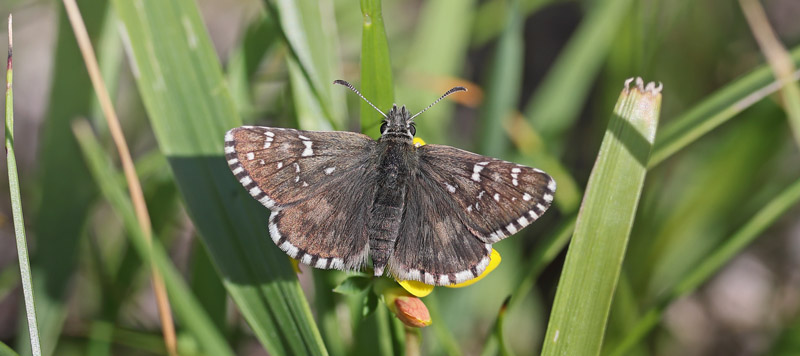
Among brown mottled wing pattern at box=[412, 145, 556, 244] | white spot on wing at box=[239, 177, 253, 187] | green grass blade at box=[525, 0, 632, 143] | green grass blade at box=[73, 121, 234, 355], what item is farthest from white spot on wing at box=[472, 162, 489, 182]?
green grass blade at box=[525, 0, 632, 143]

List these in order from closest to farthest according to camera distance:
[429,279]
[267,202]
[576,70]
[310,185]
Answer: [429,279] → [267,202] → [310,185] → [576,70]

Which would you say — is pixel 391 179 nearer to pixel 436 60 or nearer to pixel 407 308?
pixel 407 308

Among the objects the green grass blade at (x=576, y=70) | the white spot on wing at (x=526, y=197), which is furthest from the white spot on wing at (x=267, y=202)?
the green grass blade at (x=576, y=70)

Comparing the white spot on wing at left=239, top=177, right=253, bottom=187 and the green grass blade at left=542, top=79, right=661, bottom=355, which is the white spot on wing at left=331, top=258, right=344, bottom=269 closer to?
the white spot on wing at left=239, top=177, right=253, bottom=187

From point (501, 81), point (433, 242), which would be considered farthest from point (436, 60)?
point (433, 242)

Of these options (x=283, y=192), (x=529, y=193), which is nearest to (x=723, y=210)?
(x=529, y=193)

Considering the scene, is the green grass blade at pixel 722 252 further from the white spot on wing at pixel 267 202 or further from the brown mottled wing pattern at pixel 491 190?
the white spot on wing at pixel 267 202
